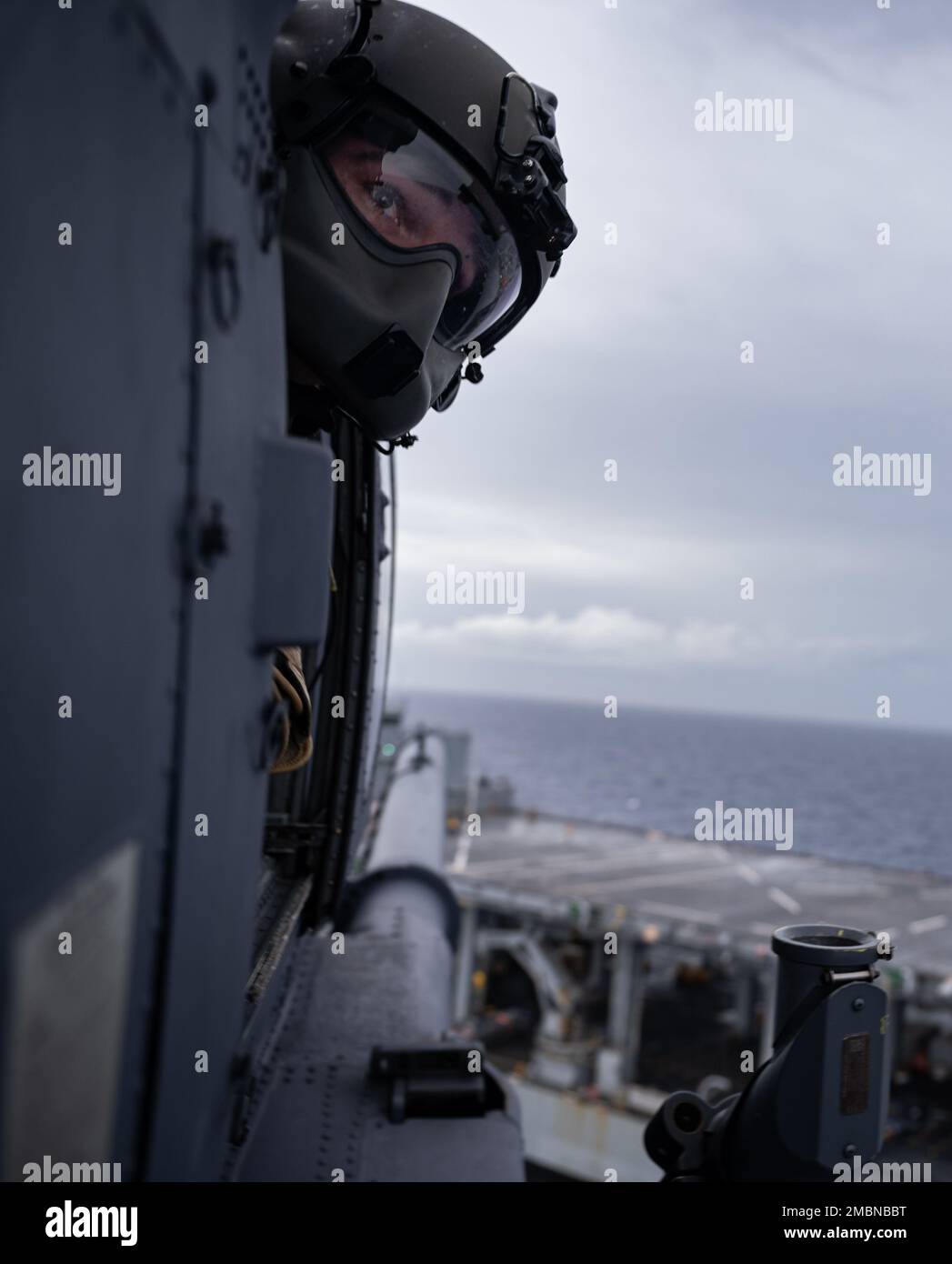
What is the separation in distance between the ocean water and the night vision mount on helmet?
53.3 metres

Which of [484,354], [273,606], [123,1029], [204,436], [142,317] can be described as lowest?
[123,1029]

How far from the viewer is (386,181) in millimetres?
3307

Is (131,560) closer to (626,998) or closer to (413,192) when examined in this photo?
(413,192)

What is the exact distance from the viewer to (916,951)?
105 feet

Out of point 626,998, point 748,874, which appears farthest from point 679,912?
point 748,874

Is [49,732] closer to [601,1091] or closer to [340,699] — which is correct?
[340,699]

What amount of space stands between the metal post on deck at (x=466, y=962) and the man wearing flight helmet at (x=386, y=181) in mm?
29154

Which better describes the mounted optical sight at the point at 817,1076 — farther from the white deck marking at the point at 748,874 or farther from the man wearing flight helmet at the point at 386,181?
the white deck marking at the point at 748,874

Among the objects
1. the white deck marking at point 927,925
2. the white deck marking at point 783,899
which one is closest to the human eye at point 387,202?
the white deck marking at point 927,925

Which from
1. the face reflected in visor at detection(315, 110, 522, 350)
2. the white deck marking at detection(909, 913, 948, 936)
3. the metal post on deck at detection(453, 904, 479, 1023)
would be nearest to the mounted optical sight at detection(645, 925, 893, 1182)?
the face reflected in visor at detection(315, 110, 522, 350)

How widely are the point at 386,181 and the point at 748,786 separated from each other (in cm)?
11351
